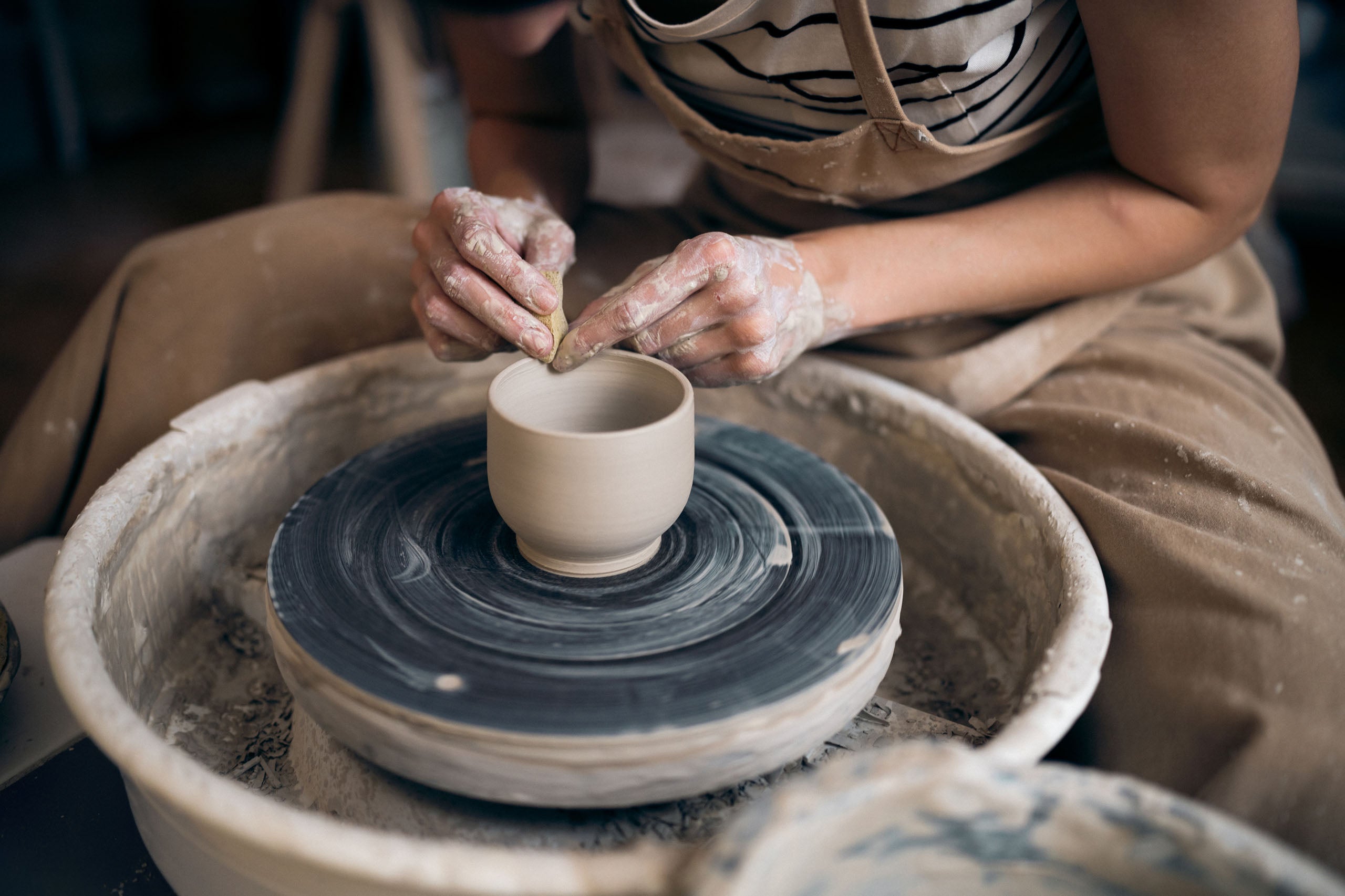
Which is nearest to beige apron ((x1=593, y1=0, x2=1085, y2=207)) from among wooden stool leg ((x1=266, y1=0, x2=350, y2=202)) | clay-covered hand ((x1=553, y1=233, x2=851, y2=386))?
clay-covered hand ((x1=553, y1=233, x2=851, y2=386))

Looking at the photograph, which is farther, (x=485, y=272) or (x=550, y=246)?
(x=550, y=246)

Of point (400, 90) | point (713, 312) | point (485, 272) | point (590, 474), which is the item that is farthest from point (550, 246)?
point (400, 90)

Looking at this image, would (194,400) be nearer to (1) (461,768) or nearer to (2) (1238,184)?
(1) (461,768)

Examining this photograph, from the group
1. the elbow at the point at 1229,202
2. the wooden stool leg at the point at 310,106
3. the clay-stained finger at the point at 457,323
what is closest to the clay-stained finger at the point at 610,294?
the clay-stained finger at the point at 457,323

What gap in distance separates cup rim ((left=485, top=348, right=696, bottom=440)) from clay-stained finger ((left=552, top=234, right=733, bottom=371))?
0.19 ft

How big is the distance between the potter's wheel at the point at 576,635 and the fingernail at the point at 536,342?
8.2 inches

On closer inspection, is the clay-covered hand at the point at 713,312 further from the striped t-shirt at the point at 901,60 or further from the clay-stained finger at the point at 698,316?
the striped t-shirt at the point at 901,60

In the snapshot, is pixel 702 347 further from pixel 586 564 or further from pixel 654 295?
pixel 586 564

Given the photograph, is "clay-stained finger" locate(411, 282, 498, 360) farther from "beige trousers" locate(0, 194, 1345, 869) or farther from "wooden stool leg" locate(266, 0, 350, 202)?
"wooden stool leg" locate(266, 0, 350, 202)

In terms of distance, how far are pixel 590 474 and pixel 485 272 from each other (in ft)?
0.93

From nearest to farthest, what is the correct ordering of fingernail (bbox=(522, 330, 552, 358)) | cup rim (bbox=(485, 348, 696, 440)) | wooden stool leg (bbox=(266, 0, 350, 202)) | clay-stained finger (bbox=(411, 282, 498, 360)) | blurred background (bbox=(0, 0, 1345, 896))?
cup rim (bbox=(485, 348, 696, 440)) < fingernail (bbox=(522, 330, 552, 358)) < clay-stained finger (bbox=(411, 282, 498, 360)) < blurred background (bbox=(0, 0, 1345, 896)) < wooden stool leg (bbox=(266, 0, 350, 202))

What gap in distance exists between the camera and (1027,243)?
1216 mm

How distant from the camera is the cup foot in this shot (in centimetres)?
98

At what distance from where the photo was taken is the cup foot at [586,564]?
98cm
